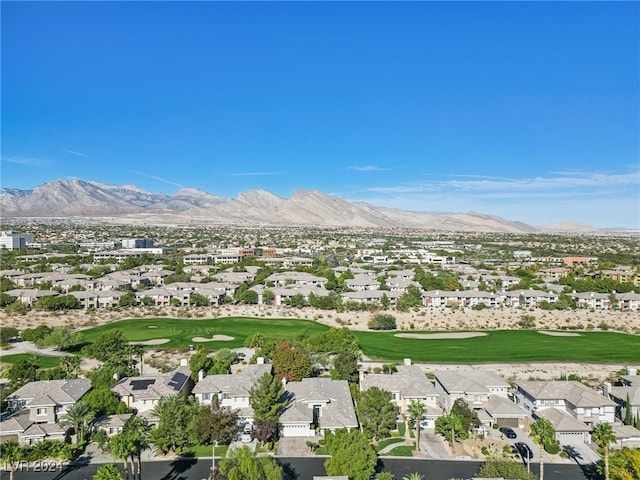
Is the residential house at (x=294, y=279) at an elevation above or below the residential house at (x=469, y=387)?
above

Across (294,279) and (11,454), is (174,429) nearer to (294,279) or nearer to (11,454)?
(11,454)

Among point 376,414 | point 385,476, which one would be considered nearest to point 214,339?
point 376,414

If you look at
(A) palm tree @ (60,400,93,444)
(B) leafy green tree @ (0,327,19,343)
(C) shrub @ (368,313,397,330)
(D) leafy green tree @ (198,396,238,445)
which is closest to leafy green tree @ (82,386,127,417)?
(A) palm tree @ (60,400,93,444)

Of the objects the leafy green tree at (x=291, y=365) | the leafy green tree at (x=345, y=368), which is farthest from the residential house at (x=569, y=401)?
the leafy green tree at (x=291, y=365)

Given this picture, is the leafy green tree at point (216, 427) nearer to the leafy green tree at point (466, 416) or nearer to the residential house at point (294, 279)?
the leafy green tree at point (466, 416)

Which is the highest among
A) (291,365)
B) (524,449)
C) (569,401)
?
(291,365)

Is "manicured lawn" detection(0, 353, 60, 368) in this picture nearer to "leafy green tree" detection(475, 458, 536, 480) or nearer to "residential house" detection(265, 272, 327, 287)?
"leafy green tree" detection(475, 458, 536, 480)

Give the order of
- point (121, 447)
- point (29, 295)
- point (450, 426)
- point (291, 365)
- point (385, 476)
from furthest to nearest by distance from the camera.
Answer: point (29, 295) < point (291, 365) < point (450, 426) < point (385, 476) < point (121, 447)
